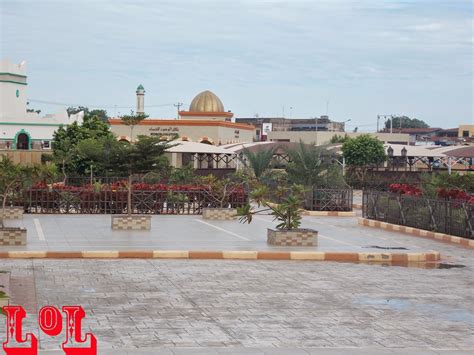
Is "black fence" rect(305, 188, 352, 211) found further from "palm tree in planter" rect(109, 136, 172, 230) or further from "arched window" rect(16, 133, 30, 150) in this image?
"arched window" rect(16, 133, 30, 150)

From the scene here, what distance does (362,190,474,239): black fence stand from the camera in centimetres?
2319

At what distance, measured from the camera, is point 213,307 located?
40.7 ft

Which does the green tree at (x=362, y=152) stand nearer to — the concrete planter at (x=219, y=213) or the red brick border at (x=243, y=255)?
the concrete planter at (x=219, y=213)

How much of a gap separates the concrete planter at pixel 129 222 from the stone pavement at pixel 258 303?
220 inches

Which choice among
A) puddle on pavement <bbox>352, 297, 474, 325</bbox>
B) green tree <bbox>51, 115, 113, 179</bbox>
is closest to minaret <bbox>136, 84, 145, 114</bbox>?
green tree <bbox>51, 115, 113, 179</bbox>

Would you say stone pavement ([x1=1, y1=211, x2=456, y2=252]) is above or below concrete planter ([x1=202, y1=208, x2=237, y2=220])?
below

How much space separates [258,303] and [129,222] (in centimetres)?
1079

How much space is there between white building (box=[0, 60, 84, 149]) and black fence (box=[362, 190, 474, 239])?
35.1 metres

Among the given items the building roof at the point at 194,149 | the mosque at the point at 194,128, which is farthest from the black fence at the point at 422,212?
the mosque at the point at 194,128

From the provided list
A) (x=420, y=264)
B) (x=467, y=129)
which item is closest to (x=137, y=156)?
(x=420, y=264)

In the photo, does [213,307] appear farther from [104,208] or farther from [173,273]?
[104,208]

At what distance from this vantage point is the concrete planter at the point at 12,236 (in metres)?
18.6

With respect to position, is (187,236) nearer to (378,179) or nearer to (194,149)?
(194,149)

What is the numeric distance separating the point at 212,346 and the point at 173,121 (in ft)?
169
